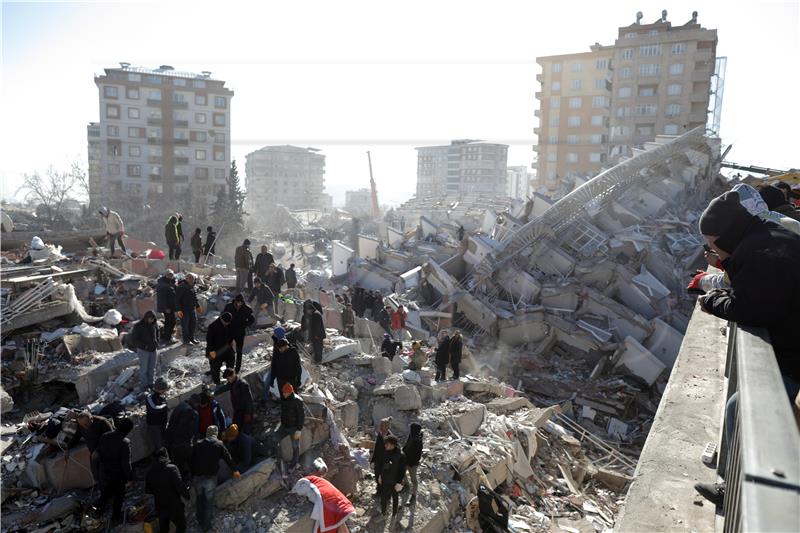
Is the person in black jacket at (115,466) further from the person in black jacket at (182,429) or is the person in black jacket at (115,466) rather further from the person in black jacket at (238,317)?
the person in black jacket at (238,317)

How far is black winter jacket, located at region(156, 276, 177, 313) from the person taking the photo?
9453mm

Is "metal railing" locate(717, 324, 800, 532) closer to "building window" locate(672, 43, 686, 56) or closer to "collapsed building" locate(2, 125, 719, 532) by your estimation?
"collapsed building" locate(2, 125, 719, 532)

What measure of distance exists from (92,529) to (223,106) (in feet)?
160

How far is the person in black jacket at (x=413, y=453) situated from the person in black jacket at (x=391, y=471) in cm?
29

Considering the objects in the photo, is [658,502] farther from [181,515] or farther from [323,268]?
[323,268]

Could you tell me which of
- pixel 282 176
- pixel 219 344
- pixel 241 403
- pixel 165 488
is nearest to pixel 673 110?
pixel 219 344

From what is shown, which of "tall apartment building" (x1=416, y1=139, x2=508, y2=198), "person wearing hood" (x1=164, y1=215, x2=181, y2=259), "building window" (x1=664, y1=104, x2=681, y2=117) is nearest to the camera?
"person wearing hood" (x1=164, y1=215, x2=181, y2=259)

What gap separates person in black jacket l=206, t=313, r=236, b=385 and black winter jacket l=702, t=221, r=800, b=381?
24.6 feet

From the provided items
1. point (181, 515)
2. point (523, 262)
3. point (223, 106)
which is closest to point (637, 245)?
point (523, 262)

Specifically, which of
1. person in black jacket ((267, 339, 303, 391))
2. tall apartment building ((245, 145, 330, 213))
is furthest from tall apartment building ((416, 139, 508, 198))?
person in black jacket ((267, 339, 303, 391))

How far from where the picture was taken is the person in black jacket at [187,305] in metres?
9.70

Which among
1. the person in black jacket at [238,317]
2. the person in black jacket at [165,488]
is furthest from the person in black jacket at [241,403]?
the person in black jacket at [165,488]

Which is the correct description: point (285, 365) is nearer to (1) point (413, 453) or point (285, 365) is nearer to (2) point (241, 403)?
(2) point (241, 403)

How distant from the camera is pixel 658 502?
278 cm
